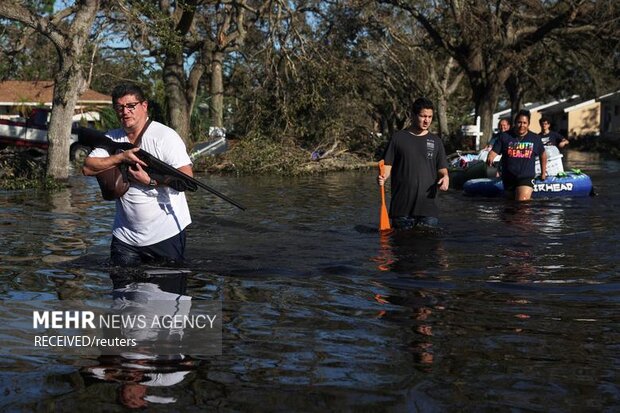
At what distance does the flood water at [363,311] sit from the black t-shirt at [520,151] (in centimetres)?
89

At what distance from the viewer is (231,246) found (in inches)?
423

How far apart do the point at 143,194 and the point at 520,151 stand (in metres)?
8.70

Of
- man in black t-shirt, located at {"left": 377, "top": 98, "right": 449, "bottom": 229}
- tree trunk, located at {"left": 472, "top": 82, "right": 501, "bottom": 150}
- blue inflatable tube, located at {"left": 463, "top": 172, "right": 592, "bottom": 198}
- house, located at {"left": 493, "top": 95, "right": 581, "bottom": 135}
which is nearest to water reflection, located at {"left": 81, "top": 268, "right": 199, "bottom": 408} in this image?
man in black t-shirt, located at {"left": 377, "top": 98, "right": 449, "bottom": 229}

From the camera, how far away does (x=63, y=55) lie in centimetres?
2044

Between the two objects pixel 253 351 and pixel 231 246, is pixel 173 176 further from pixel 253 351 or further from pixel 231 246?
pixel 231 246

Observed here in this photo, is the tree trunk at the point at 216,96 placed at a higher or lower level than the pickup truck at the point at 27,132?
higher

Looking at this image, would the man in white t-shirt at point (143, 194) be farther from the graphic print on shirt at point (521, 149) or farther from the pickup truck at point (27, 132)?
the pickup truck at point (27, 132)

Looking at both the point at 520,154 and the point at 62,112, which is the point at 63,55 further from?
the point at 520,154

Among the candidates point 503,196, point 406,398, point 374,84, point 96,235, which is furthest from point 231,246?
point 374,84

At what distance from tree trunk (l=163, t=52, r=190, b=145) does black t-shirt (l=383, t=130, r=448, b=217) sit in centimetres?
2073

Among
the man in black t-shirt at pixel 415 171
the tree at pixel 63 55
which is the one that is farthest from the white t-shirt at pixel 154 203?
the tree at pixel 63 55

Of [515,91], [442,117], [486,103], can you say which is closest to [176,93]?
[442,117]

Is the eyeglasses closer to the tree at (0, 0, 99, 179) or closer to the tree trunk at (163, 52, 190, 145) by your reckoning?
the tree at (0, 0, 99, 179)

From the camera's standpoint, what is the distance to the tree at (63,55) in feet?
65.3
